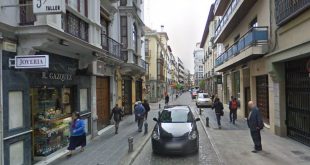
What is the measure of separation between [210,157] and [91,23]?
23.5 feet

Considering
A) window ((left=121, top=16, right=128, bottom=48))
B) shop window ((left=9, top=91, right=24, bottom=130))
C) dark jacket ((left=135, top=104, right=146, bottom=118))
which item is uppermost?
window ((left=121, top=16, right=128, bottom=48))

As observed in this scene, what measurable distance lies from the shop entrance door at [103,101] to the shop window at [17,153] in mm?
7853

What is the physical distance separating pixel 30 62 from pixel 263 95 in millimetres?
12912

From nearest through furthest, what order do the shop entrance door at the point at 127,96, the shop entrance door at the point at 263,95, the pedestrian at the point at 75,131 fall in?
the pedestrian at the point at 75,131
the shop entrance door at the point at 263,95
the shop entrance door at the point at 127,96

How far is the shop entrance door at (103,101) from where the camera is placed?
17.1 m

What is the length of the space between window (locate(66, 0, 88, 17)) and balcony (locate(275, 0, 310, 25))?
25.1ft

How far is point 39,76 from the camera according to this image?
393 inches

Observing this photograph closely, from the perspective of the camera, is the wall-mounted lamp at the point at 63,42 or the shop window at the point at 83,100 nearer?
the wall-mounted lamp at the point at 63,42

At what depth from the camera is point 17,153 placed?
8.71 meters

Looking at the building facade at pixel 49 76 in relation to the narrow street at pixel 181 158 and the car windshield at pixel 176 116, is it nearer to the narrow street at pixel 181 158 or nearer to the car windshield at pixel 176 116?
the narrow street at pixel 181 158

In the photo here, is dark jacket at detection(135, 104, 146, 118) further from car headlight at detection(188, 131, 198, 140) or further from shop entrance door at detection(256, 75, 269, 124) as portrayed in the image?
shop entrance door at detection(256, 75, 269, 124)

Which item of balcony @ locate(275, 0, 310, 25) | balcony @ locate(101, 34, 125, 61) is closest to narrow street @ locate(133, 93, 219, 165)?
balcony @ locate(275, 0, 310, 25)

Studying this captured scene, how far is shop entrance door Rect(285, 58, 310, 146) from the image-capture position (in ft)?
38.9

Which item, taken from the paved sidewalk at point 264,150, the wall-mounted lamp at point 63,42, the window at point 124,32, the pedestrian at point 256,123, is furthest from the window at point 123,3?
the pedestrian at point 256,123
